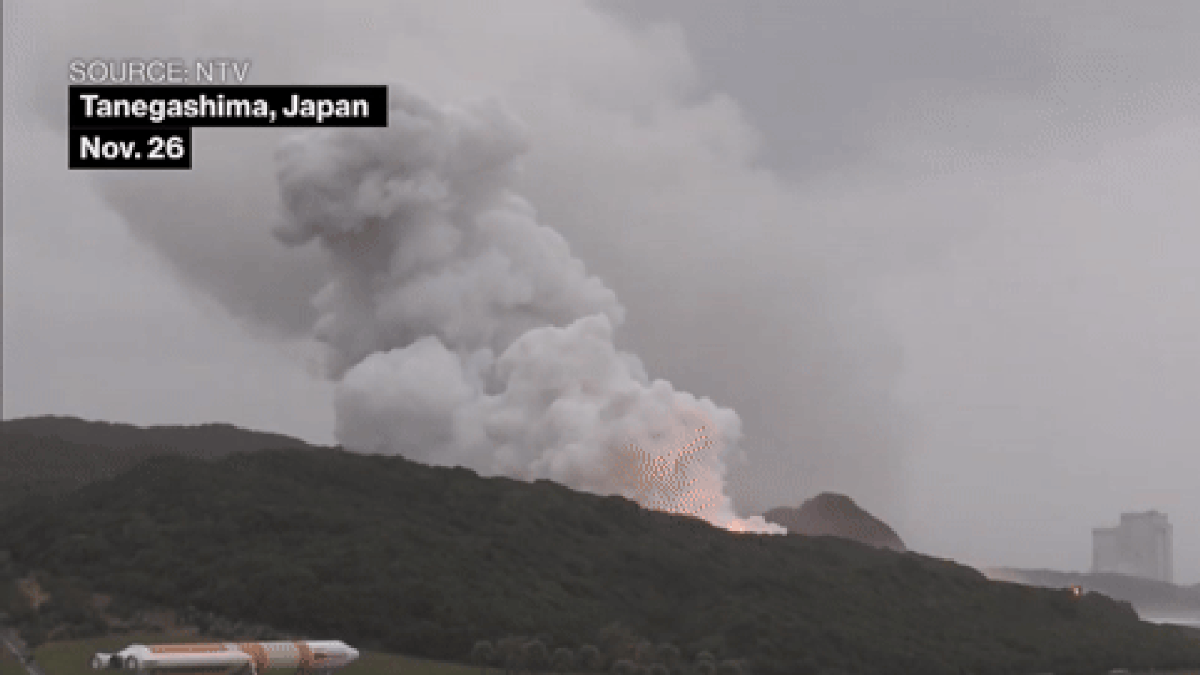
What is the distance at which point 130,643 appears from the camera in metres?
101

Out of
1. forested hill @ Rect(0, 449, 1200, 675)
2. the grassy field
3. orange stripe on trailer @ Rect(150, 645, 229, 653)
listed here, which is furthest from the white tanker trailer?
forested hill @ Rect(0, 449, 1200, 675)

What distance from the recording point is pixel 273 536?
13012 cm

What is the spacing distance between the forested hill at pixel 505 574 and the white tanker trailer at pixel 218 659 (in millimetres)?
16984

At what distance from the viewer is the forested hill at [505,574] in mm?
117000

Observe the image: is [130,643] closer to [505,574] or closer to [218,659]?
[218,659]

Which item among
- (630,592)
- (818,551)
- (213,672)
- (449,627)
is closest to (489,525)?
(630,592)

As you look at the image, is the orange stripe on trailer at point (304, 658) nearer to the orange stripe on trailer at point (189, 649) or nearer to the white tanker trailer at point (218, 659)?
the white tanker trailer at point (218, 659)

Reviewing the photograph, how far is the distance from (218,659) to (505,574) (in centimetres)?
4351

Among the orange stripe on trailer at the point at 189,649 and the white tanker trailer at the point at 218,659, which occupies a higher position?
the orange stripe on trailer at the point at 189,649

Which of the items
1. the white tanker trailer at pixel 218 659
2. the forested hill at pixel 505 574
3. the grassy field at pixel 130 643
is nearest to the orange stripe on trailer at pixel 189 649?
the white tanker trailer at pixel 218 659

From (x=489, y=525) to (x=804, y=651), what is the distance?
40409mm

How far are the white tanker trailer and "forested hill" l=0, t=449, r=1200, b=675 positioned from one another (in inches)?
669

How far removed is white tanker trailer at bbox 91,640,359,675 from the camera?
89438 millimetres

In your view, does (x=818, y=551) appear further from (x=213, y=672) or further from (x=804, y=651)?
(x=213, y=672)
